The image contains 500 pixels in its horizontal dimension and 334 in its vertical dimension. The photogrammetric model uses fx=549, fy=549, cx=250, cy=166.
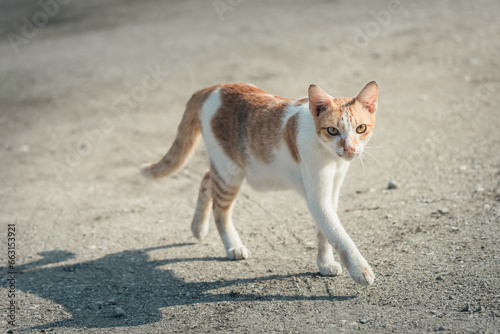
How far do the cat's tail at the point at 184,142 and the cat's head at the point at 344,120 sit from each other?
4.37ft

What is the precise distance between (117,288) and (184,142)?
4.72ft

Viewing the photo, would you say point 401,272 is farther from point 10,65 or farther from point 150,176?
point 10,65

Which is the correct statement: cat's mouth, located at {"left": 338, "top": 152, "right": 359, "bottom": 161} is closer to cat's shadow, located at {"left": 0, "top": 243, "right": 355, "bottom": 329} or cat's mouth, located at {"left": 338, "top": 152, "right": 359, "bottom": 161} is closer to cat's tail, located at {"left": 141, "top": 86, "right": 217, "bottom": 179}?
cat's shadow, located at {"left": 0, "top": 243, "right": 355, "bottom": 329}

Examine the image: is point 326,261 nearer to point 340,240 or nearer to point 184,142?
point 340,240

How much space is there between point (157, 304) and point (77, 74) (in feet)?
21.9

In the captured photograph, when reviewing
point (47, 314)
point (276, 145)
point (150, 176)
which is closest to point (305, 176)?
point (276, 145)

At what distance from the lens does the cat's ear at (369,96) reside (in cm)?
389

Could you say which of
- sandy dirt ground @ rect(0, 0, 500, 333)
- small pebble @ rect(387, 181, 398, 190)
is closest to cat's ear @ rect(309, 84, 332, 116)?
sandy dirt ground @ rect(0, 0, 500, 333)

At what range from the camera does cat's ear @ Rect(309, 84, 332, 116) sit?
384cm
